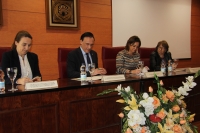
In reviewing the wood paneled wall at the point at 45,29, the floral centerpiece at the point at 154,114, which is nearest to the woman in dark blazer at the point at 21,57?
the wood paneled wall at the point at 45,29

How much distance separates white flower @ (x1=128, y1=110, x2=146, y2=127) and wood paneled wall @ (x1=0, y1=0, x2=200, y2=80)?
120 inches

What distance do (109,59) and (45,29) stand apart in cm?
117

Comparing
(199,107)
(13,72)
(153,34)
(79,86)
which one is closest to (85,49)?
(79,86)

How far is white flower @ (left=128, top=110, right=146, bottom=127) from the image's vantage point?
3.02 ft

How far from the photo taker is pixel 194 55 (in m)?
6.54

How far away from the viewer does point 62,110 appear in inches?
80.9

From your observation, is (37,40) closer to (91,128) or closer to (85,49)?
(85,49)

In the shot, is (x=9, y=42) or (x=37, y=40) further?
(x=37, y=40)

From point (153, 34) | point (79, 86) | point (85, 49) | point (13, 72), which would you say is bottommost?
point (79, 86)

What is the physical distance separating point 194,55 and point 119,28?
2.71 metres

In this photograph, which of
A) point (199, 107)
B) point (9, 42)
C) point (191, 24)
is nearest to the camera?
point (199, 107)

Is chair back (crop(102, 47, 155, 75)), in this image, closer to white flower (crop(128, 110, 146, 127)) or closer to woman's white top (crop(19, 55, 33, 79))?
woman's white top (crop(19, 55, 33, 79))

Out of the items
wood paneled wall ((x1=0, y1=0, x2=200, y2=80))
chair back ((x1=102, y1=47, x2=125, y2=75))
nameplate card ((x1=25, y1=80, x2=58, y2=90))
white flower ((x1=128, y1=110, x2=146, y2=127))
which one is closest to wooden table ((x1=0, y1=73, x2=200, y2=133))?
nameplate card ((x1=25, y1=80, x2=58, y2=90))

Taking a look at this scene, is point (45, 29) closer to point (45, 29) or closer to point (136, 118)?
point (45, 29)
